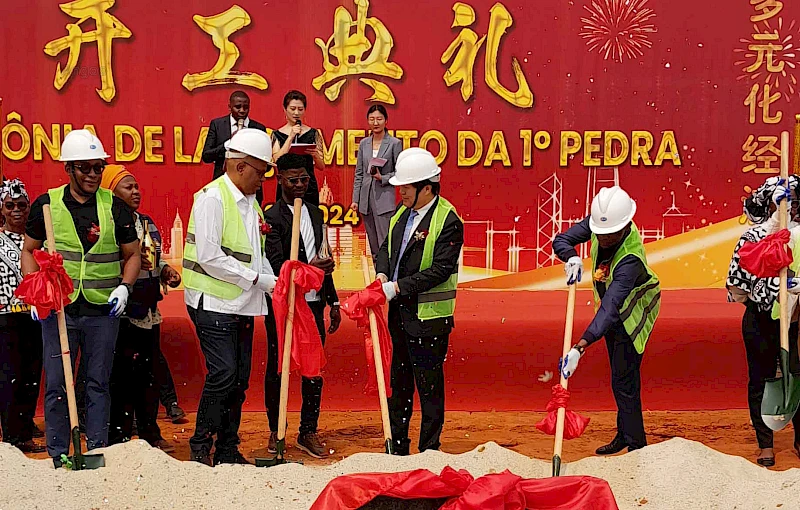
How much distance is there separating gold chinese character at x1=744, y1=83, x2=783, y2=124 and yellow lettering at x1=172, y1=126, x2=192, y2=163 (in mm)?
3870

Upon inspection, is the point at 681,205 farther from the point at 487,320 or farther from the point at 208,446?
the point at 208,446

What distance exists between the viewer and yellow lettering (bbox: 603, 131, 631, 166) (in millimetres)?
7098

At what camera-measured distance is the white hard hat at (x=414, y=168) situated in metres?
5.28

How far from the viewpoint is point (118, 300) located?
509 cm

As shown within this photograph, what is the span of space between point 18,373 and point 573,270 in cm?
314

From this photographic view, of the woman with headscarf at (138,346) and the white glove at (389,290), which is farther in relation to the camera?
the woman with headscarf at (138,346)

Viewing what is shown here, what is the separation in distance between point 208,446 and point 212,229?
3.64 feet

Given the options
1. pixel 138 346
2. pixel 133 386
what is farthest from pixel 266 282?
pixel 133 386

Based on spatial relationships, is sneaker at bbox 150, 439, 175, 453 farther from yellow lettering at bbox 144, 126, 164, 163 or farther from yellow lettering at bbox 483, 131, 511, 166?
yellow lettering at bbox 483, 131, 511, 166

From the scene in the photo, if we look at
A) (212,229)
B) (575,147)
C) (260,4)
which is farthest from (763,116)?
(212,229)

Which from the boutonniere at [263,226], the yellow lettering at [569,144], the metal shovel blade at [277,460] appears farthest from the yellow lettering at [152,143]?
the yellow lettering at [569,144]

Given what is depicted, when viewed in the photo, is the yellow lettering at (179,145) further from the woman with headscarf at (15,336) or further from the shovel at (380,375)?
the shovel at (380,375)

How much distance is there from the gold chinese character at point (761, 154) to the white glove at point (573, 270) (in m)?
2.48

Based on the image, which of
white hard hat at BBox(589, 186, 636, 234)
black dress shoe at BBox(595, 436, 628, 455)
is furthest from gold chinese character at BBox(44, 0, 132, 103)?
black dress shoe at BBox(595, 436, 628, 455)
